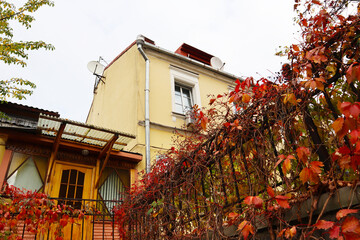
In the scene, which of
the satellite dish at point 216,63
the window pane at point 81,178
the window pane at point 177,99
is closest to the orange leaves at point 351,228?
the window pane at point 81,178

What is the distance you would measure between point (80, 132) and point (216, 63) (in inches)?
306

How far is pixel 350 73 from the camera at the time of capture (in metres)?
1.33

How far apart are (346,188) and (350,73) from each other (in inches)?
24.9

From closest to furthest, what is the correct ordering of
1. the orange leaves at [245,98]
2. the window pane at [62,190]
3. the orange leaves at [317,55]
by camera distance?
the orange leaves at [317,55] < the orange leaves at [245,98] < the window pane at [62,190]

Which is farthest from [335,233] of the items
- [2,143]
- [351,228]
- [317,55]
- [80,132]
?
[2,143]

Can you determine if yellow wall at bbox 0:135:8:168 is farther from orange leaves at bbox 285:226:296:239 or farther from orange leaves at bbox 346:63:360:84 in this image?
orange leaves at bbox 346:63:360:84

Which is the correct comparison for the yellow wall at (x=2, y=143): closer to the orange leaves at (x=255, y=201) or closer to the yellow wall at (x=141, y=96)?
the yellow wall at (x=141, y=96)

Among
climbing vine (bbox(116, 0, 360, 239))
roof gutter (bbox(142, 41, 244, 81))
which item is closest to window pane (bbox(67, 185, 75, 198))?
climbing vine (bbox(116, 0, 360, 239))

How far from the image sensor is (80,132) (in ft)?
22.6

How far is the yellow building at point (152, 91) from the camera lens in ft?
27.8

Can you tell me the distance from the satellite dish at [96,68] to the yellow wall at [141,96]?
1.15ft

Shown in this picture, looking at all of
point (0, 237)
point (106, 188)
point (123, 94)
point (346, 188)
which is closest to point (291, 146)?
point (346, 188)

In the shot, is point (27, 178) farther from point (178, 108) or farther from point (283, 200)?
point (283, 200)

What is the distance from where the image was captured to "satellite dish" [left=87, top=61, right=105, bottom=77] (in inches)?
474
